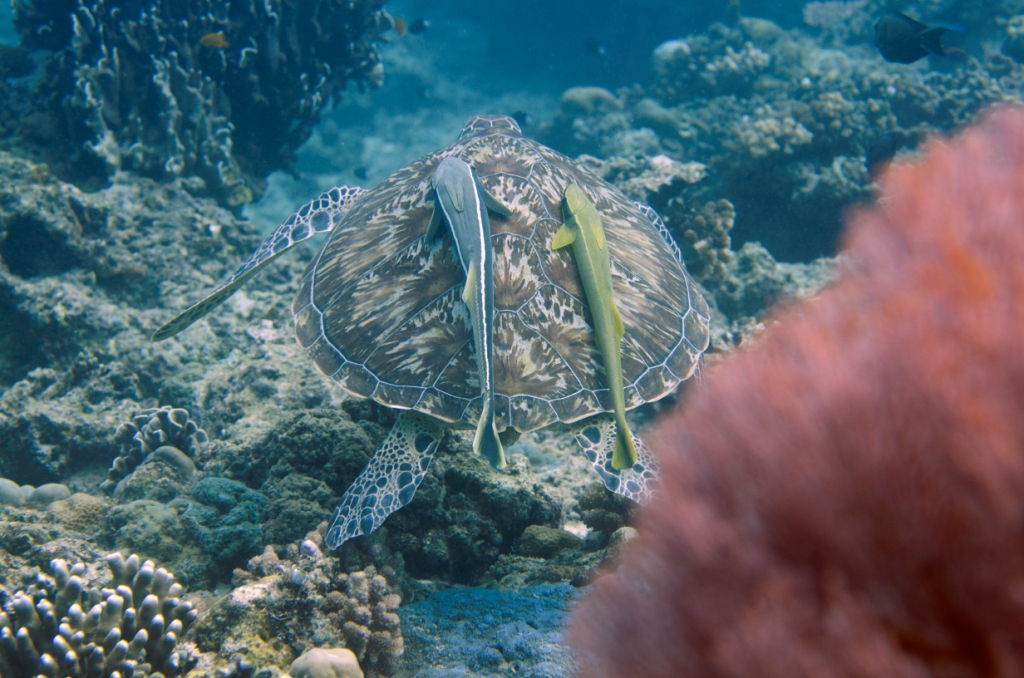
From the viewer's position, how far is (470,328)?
2758mm

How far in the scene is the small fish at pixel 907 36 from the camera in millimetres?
6641

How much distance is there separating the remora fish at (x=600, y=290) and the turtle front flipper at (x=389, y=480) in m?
1.06

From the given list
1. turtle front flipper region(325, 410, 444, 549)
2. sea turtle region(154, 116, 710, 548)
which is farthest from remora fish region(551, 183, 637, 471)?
turtle front flipper region(325, 410, 444, 549)

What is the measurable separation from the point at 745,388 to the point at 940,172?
68cm

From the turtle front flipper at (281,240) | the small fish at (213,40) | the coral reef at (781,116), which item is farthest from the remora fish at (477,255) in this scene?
the small fish at (213,40)

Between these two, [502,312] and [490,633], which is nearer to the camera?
[490,633]

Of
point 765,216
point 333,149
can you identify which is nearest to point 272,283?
point 765,216

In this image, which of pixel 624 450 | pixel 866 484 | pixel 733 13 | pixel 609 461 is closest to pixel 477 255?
pixel 624 450

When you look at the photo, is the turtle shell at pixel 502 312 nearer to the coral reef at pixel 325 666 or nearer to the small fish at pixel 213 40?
the coral reef at pixel 325 666

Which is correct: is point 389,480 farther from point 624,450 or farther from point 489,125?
point 489,125

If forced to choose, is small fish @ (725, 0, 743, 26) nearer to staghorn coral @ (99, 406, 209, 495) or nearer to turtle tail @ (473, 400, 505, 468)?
turtle tail @ (473, 400, 505, 468)

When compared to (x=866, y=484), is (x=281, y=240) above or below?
above

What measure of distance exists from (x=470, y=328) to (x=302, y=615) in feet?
5.18

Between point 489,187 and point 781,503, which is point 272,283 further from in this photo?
point 781,503
